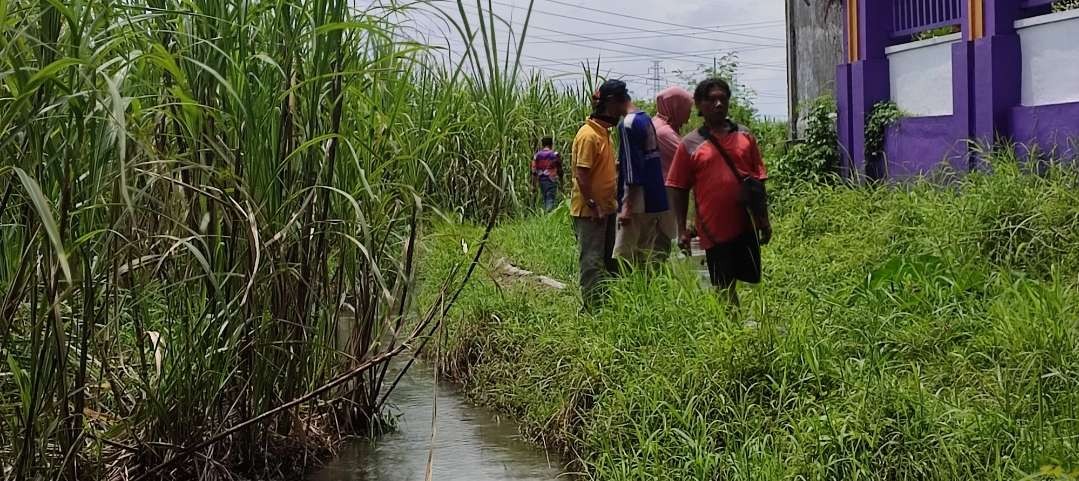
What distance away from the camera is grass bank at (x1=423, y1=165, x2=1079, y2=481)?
10.9ft

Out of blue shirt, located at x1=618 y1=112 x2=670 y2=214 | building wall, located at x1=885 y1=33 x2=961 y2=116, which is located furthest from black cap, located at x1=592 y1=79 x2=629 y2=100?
building wall, located at x1=885 y1=33 x2=961 y2=116

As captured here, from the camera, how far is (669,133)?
21.2ft

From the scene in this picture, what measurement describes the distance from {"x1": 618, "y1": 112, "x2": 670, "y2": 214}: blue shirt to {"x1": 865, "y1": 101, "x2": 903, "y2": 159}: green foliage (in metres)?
4.36

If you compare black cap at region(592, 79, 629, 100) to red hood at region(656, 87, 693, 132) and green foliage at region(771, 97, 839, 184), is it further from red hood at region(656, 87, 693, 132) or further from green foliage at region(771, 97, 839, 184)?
green foliage at region(771, 97, 839, 184)

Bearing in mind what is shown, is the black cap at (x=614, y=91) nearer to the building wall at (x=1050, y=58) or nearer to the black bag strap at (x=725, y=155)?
the black bag strap at (x=725, y=155)

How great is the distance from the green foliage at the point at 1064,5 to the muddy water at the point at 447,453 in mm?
5520

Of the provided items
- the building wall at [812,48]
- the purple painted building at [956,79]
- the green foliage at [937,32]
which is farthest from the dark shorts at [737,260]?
the building wall at [812,48]

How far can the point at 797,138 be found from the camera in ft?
40.4

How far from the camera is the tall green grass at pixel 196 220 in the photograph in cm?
279

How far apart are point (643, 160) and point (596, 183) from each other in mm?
324

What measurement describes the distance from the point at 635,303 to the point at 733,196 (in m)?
0.68

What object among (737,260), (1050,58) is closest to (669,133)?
(737,260)

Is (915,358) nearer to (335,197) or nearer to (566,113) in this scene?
(335,197)

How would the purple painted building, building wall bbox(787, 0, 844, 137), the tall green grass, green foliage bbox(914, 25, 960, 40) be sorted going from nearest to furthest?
the tall green grass < the purple painted building < green foliage bbox(914, 25, 960, 40) < building wall bbox(787, 0, 844, 137)
